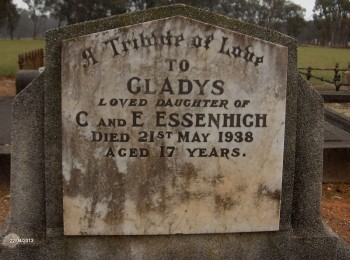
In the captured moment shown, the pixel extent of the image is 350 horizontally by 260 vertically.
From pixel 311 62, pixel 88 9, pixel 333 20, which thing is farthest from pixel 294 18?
pixel 311 62

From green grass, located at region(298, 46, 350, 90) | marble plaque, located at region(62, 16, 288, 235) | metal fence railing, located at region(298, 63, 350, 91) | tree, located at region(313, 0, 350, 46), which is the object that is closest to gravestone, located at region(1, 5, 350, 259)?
marble plaque, located at region(62, 16, 288, 235)

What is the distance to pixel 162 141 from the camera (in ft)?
9.36

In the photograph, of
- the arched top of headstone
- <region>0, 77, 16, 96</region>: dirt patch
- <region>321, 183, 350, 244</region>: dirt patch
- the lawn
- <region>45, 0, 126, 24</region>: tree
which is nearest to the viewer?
the arched top of headstone

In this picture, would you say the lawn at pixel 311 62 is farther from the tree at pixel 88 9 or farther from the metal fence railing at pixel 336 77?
the tree at pixel 88 9

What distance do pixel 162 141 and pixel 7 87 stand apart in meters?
14.5

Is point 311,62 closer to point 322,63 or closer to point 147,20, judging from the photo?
point 322,63

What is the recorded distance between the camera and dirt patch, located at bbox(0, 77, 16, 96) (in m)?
14.5

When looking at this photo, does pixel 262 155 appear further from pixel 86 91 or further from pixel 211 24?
pixel 86 91

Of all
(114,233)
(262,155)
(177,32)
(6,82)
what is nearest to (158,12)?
(177,32)

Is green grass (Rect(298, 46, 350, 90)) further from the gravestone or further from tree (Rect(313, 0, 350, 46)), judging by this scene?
tree (Rect(313, 0, 350, 46))

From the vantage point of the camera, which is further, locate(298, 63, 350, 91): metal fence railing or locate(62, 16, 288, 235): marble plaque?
locate(298, 63, 350, 91): metal fence railing

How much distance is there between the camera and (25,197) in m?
2.95

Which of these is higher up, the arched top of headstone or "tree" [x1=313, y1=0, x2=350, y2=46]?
"tree" [x1=313, y1=0, x2=350, y2=46]

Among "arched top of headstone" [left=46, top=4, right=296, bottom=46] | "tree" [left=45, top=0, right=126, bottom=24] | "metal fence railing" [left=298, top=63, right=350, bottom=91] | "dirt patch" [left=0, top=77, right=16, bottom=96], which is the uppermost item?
"tree" [left=45, top=0, right=126, bottom=24]
